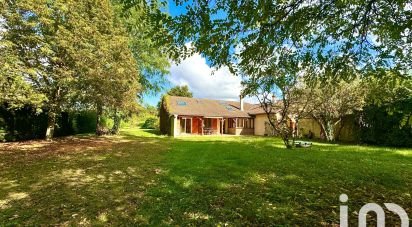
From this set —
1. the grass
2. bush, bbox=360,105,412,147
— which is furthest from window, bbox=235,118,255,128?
the grass

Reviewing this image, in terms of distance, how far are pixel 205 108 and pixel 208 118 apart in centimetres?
132

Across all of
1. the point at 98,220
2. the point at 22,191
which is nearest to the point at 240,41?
the point at 98,220

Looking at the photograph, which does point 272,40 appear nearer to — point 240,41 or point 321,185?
point 240,41

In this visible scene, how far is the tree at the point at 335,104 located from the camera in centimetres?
1792

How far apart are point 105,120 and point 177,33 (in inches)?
1060

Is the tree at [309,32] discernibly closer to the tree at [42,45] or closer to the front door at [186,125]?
the tree at [42,45]

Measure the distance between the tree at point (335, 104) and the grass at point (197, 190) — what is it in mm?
8759

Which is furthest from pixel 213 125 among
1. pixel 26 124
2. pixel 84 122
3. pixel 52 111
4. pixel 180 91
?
pixel 180 91

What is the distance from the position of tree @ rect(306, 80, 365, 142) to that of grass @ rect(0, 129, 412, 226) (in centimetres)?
876

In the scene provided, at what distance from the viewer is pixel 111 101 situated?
18547mm

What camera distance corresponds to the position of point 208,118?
107 feet

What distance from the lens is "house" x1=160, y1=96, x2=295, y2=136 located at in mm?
28881

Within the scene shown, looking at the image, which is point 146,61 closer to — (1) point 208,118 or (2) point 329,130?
(1) point 208,118

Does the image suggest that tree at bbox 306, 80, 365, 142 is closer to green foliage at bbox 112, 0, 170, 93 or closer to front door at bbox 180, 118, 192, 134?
green foliage at bbox 112, 0, 170, 93
